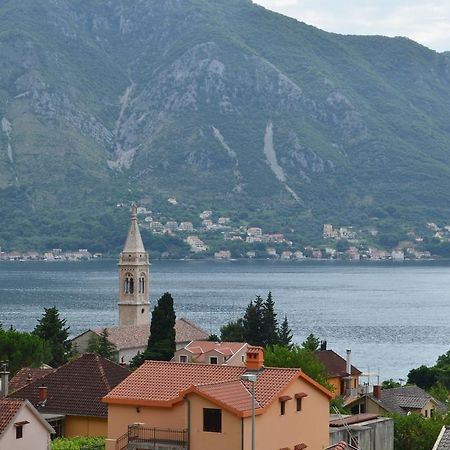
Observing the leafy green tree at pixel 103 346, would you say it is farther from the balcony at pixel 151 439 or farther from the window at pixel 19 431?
the balcony at pixel 151 439

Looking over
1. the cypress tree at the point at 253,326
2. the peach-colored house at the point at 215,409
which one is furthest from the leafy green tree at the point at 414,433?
the cypress tree at the point at 253,326

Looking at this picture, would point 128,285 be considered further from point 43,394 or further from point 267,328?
point 43,394

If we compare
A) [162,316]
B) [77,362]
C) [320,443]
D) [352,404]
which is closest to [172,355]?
[162,316]

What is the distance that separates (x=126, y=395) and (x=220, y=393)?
8.90ft

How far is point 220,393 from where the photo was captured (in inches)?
1144

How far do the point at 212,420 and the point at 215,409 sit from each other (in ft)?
0.90

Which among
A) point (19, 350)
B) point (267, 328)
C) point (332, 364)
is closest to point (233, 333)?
point (267, 328)

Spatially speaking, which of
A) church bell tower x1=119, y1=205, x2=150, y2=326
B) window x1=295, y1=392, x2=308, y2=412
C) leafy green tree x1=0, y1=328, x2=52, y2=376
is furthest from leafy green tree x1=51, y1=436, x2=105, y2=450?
church bell tower x1=119, y1=205, x2=150, y2=326

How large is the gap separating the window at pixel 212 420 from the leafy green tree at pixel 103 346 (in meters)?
54.2

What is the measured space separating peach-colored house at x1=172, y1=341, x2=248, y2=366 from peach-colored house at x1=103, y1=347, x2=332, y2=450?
3863 cm

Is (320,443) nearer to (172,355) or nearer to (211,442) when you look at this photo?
(211,442)

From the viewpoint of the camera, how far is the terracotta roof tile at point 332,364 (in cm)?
6369

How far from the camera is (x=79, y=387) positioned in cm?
3888

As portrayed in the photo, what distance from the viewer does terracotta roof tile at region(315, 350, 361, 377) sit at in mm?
63688
